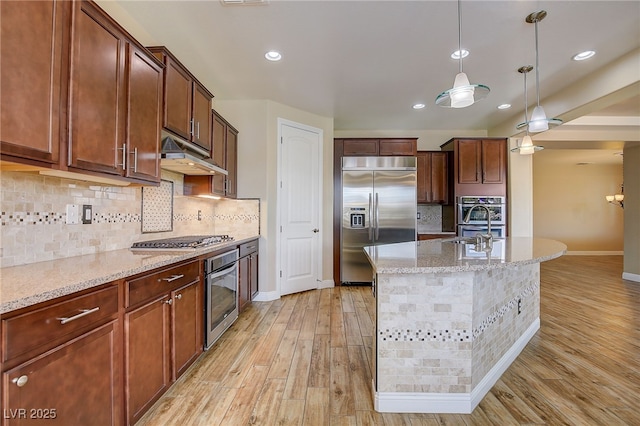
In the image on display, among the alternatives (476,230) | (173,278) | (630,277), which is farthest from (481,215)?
(173,278)

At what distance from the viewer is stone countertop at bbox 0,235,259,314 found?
1023 millimetres

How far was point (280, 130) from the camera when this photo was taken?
13.7 feet

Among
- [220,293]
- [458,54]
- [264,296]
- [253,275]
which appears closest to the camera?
[220,293]

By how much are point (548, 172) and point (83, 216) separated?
10307mm

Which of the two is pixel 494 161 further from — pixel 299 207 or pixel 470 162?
pixel 299 207

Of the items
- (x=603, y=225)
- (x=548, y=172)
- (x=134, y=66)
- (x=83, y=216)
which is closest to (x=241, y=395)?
(x=83, y=216)

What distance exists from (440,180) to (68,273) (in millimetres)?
5272

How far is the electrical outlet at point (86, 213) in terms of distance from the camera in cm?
192

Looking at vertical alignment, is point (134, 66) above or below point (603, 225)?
above

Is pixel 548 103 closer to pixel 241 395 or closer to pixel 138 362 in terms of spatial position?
pixel 241 395

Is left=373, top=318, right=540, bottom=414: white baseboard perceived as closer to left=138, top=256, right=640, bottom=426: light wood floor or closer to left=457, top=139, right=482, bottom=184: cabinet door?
→ left=138, top=256, right=640, bottom=426: light wood floor

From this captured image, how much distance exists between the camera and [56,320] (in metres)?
1.11

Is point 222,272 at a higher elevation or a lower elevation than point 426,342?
higher

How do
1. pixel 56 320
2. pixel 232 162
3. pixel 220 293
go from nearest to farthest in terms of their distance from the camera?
1. pixel 56 320
2. pixel 220 293
3. pixel 232 162
